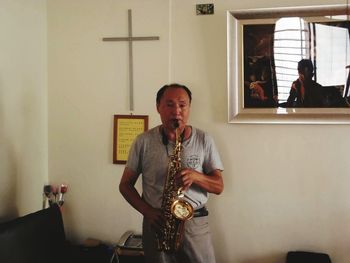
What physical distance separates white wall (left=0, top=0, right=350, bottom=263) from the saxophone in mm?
548

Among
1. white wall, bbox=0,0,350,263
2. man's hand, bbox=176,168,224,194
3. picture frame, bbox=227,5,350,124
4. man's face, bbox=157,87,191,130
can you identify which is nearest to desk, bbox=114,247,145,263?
white wall, bbox=0,0,350,263

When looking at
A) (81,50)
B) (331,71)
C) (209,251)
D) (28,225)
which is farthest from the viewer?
(81,50)

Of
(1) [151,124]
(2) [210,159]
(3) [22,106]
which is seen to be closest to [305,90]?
(2) [210,159]

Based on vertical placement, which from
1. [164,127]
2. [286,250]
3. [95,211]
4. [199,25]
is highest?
[199,25]

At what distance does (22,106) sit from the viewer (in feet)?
6.86

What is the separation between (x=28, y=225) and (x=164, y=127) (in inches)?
32.6

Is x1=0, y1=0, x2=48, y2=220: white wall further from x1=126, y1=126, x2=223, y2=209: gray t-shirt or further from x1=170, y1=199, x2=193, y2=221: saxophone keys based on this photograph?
x1=170, y1=199, x2=193, y2=221: saxophone keys

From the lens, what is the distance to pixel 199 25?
213 cm

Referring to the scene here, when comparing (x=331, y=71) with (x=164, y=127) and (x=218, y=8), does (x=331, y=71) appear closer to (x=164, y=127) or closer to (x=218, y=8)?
(x=218, y=8)

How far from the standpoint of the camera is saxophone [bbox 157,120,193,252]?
1.62 meters

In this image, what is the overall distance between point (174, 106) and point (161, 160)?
0.93ft

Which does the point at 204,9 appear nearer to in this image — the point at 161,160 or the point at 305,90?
the point at 305,90

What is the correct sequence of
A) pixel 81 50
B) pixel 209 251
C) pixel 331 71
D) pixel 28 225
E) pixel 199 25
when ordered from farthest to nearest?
pixel 81 50 < pixel 199 25 < pixel 331 71 < pixel 209 251 < pixel 28 225

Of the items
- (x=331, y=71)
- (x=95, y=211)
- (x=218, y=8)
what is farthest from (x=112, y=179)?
(x=331, y=71)
